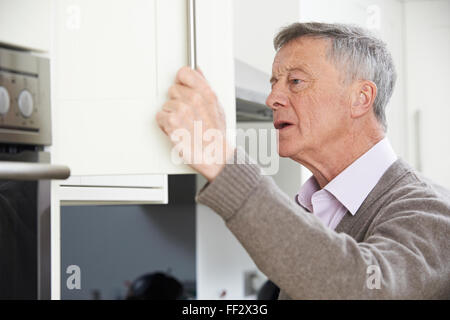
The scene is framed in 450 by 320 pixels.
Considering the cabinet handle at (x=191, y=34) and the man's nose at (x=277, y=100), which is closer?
the cabinet handle at (x=191, y=34)

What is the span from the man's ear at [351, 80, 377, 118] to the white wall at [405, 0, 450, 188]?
121cm

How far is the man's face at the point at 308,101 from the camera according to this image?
118cm

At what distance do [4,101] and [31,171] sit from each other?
0.08 metres

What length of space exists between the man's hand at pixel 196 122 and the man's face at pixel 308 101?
0.49 metres

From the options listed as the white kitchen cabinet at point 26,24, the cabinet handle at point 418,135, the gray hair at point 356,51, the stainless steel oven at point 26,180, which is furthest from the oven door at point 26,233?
the cabinet handle at point 418,135

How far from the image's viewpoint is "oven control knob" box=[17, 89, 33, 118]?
682 mm

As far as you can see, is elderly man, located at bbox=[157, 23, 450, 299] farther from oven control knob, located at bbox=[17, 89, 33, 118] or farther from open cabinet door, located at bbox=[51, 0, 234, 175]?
oven control knob, located at bbox=[17, 89, 33, 118]

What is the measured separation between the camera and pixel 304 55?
3.92 ft

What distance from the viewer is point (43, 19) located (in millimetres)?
717

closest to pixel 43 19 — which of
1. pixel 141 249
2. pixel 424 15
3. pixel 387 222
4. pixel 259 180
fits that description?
pixel 259 180

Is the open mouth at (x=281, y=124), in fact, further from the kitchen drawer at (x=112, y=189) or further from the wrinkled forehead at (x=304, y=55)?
the kitchen drawer at (x=112, y=189)

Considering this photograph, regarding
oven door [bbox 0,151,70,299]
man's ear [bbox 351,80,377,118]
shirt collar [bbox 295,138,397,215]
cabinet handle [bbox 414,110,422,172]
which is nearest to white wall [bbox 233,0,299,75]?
man's ear [bbox 351,80,377,118]

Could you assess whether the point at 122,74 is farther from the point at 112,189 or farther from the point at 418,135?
the point at 418,135
